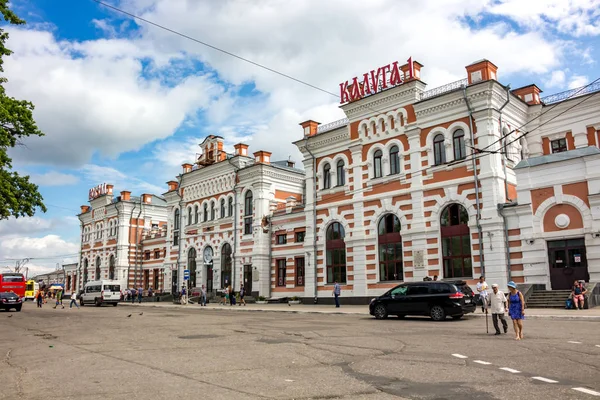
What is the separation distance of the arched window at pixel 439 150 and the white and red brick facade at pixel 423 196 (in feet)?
0.26

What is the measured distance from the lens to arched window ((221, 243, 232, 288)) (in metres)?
43.3

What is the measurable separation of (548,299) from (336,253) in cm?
1438

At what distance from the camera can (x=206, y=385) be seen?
7465mm

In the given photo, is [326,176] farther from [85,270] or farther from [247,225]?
[85,270]

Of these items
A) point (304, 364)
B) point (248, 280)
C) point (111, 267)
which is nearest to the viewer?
point (304, 364)

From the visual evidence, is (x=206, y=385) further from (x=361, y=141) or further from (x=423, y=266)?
(x=361, y=141)

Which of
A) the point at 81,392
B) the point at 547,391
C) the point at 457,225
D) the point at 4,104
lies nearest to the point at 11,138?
the point at 4,104

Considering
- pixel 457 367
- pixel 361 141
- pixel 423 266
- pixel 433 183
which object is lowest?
pixel 457 367

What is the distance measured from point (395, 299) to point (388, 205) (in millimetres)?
11336

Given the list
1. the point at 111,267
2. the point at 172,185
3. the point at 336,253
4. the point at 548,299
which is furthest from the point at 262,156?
the point at 111,267

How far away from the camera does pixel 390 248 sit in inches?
1208

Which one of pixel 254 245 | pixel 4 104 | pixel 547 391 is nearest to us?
pixel 547 391

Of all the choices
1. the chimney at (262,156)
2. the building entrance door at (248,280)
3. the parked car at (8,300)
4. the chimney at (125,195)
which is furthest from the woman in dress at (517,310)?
the chimney at (125,195)

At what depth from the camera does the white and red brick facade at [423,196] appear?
24.6 meters
